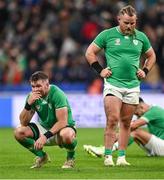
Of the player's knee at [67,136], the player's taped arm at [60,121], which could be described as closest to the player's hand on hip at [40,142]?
the player's taped arm at [60,121]

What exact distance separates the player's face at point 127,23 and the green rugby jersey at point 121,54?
103 millimetres

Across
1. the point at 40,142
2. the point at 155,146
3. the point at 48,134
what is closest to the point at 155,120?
the point at 155,146

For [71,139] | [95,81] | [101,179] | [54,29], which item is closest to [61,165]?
[71,139]

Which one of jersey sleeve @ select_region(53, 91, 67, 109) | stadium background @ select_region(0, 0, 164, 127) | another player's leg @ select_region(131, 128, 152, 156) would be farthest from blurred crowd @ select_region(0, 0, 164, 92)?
jersey sleeve @ select_region(53, 91, 67, 109)

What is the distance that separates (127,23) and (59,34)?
13564 millimetres

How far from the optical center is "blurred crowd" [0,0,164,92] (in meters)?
25.1

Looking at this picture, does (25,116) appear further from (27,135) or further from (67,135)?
(67,135)

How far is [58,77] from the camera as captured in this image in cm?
2495

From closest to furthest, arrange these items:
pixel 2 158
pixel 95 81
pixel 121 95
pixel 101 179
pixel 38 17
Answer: pixel 101 179 → pixel 121 95 → pixel 2 158 → pixel 95 81 → pixel 38 17

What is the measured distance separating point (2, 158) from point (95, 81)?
35.2ft

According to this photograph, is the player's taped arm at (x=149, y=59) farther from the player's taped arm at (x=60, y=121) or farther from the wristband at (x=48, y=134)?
the wristband at (x=48, y=134)

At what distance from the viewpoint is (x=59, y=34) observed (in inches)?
1028

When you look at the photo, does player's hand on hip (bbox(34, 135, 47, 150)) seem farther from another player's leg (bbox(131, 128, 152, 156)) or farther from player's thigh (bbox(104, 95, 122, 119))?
another player's leg (bbox(131, 128, 152, 156))

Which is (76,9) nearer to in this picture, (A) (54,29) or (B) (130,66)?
(A) (54,29)
